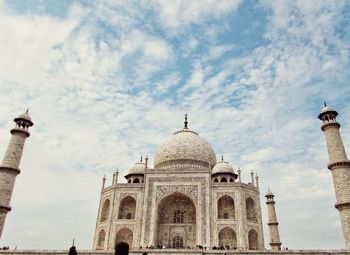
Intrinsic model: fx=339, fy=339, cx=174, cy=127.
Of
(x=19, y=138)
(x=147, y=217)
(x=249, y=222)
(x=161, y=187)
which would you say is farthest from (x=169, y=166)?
(x=19, y=138)

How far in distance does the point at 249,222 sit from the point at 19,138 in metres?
16.2

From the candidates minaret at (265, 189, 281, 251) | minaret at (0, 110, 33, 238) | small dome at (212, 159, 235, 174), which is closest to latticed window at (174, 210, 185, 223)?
small dome at (212, 159, 235, 174)

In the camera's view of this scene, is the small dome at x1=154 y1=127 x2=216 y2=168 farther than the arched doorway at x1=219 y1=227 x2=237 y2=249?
Yes

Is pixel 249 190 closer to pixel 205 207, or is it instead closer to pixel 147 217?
pixel 205 207

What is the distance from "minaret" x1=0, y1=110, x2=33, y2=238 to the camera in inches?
787

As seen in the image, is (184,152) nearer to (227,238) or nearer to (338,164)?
(227,238)

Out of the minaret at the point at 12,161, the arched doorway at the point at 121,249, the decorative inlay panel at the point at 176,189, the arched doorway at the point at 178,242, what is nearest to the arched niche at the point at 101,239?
the decorative inlay panel at the point at 176,189

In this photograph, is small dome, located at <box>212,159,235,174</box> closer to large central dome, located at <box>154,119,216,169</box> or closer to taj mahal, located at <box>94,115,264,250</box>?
taj mahal, located at <box>94,115,264,250</box>

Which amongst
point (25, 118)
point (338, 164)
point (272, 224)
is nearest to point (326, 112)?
point (338, 164)

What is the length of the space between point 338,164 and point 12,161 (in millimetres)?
19579

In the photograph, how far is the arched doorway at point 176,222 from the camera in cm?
2323

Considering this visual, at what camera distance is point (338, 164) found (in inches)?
765

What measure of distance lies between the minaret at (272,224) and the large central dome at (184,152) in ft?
18.7

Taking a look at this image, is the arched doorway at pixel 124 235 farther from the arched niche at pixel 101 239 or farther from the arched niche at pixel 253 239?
the arched niche at pixel 253 239
